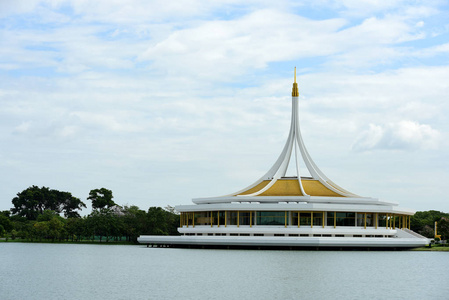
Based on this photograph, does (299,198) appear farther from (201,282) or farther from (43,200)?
(43,200)

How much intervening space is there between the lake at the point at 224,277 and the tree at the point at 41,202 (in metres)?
80.3

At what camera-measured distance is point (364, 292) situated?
3356cm

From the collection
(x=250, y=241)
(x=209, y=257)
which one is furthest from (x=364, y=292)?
(x=250, y=241)

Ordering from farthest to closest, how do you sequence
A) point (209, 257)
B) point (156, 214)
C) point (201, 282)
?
point (156, 214), point (209, 257), point (201, 282)

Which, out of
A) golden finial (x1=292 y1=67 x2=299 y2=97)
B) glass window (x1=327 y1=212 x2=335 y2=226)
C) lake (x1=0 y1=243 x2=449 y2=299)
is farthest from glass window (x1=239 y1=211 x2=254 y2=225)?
golden finial (x1=292 y1=67 x2=299 y2=97)

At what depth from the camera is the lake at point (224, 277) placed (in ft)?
106

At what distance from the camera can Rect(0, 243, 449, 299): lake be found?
32.2 meters

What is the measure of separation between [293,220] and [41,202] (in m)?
78.2

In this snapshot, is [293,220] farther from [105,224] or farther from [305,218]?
[105,224]

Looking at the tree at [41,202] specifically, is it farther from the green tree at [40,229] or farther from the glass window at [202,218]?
the glass window at [202,218]

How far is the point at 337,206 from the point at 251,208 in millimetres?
8955

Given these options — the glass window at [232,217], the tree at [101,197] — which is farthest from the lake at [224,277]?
the tree at [101,197]

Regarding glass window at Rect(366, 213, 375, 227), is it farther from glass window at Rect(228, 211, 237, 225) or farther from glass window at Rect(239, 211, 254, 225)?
glass window at Rect(228, 211, 237, 225)

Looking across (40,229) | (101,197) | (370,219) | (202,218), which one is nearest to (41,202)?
(101,197)
